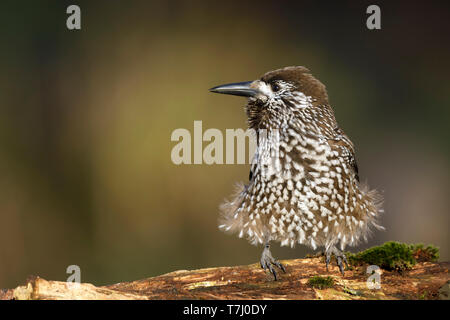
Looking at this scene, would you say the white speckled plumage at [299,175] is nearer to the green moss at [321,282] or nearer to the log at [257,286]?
the log at [257,286]

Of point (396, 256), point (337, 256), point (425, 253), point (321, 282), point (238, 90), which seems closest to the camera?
point (321, 282)

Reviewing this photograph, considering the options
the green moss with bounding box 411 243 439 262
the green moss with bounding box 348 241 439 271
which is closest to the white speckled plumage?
the green moss with bounding box 348 241 439 271

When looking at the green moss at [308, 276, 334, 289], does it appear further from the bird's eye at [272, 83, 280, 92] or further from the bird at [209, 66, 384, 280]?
the bird's eye at [272, 83, 280, 92]

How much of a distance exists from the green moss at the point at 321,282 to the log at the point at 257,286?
0.07 ft

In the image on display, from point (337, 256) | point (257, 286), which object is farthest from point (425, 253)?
point (257, 286)

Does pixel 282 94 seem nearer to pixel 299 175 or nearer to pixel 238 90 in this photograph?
pixel 238 90

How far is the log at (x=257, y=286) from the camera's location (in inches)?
150

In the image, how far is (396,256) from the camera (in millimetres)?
4758

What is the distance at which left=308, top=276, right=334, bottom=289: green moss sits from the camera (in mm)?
4426

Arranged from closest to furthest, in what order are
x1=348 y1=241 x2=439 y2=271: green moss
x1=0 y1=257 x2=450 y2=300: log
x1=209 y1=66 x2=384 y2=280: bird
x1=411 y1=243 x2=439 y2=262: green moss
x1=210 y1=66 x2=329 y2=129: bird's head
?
x1=0 y1=257 x2=450 y2=300: log < x1=348 y1=241 x2=439 y2=271: green moss < x1=411 y1=243 x2=439 y2=262: green moss < x1=209 y1=66 x2=384 y2=280: bird < x1=210 y1=66 x2=329 y2=129: bird's head

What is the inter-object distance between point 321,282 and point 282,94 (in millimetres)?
1840

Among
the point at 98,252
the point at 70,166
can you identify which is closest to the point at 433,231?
the point at 98,252

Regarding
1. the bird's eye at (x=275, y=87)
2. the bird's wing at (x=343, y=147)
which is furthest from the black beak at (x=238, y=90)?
the bird's wing at (x=343, y=147)
